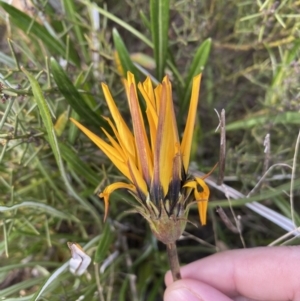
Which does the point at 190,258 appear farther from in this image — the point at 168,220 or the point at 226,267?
the point at 168,220

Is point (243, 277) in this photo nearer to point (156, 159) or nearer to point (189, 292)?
point (189, 292)

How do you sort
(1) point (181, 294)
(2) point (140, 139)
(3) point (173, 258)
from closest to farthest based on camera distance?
(2) point (140, 139), (3) point (173, 258), (1) point (181, 294)

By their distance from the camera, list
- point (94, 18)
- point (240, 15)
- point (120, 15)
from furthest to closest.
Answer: point (120, 15) < point (240, 15) < point (94, 18)

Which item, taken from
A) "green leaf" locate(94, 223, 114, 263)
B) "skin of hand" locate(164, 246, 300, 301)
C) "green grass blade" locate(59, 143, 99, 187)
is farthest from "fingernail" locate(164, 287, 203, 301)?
"green grass blade" locate(59, 143, 99, 187)

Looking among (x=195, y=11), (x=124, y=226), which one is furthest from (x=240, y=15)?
(x=124, y=226)

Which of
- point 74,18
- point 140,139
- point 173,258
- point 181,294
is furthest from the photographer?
point 74,18

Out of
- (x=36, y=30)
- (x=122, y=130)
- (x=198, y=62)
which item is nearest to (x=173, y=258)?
(x=122, y=130)
